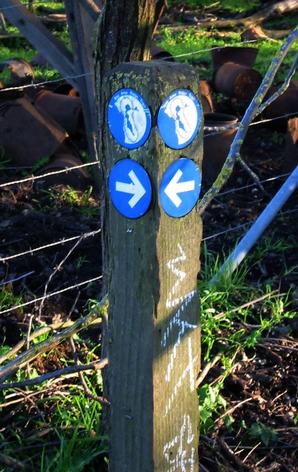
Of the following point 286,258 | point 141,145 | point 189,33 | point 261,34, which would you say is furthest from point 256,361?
point 189,33

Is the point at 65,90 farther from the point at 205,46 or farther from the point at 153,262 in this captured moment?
the point at 153,262

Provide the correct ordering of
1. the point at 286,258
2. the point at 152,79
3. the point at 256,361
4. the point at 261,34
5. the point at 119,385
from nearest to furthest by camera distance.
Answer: the point at 152,79 → the point at 119,385 → the point at 256,361 → the point at 286,258 → the point at 261,34

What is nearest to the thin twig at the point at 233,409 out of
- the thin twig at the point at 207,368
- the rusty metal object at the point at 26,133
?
the thin twig at the point at 207,368

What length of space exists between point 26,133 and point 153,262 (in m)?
3.95

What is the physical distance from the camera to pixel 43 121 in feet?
17.7

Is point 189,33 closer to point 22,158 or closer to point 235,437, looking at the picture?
point 22,158

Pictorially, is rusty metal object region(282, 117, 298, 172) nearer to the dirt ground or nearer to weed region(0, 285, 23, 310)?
the dirt ground

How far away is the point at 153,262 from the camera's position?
165 cm

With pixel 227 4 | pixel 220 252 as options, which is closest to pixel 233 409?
pixel 220 252

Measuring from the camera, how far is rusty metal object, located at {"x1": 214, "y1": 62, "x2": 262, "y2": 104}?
250 inches

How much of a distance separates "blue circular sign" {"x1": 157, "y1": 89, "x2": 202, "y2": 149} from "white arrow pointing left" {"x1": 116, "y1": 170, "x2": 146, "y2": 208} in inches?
4.0

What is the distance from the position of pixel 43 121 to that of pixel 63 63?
20.8 inches

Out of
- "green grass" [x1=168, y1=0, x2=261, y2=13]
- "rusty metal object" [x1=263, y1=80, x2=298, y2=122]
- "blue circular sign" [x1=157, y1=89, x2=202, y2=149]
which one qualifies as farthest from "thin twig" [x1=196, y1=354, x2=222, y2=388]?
"green grass" [x1=168, y1=0, x2=261, y2=13]

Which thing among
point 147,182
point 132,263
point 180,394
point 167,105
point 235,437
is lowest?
point 235,437
